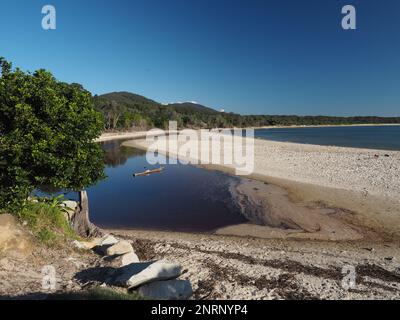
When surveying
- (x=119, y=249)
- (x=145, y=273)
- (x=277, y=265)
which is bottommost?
(x=277, y=265)

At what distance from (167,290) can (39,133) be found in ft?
27.1

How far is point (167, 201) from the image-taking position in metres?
26.7

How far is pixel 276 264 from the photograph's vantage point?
491 inches

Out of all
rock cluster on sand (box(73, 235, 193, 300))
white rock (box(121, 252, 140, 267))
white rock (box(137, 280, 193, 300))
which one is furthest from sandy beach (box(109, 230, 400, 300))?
→ white rock (box(121, 252, 140, 267))

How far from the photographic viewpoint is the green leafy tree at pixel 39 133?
38.5 ft

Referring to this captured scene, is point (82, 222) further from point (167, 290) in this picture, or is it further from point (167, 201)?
point (167, 201)

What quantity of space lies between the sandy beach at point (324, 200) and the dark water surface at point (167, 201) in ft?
6.21

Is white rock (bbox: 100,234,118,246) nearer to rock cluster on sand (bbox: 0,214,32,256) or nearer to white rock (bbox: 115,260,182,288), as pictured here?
rock cluster on sand (bbox: 0,214,32,256)

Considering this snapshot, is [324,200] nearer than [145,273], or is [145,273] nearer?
[145,273]

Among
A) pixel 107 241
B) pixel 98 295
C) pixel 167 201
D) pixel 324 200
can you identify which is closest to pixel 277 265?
pixel 98 295

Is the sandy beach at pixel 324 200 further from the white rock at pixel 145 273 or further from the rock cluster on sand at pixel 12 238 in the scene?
the rock cluster on sand at pixel 12 238

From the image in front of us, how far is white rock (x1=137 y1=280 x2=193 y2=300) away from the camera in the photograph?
30.1 ft

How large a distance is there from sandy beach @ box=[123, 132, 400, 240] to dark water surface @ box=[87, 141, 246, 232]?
6.21 ft

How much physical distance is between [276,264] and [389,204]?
1445cm
